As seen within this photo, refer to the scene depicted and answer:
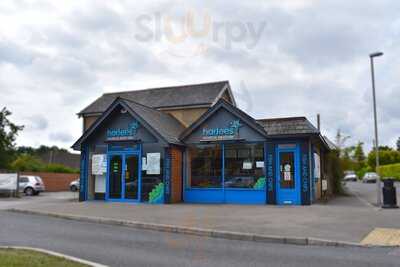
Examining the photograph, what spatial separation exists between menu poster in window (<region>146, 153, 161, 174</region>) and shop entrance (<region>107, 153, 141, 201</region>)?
624mm

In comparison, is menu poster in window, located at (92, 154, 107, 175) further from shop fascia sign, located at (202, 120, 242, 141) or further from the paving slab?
shop fascia sign, located at (202, 120, 242, 141)

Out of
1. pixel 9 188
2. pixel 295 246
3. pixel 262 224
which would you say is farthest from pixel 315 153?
pixel 9 188

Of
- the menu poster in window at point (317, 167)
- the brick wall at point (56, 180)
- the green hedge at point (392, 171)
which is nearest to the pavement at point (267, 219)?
the menu poster in window at point (317, 167)

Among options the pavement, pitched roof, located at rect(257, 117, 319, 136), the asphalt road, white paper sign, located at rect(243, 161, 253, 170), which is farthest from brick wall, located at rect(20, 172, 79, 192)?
the asphalt road

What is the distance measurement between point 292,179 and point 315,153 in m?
2.93

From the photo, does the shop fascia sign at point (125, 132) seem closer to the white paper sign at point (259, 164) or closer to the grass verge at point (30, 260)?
the white paper sign at point (259, 164)

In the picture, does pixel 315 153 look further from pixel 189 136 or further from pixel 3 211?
pixel 3 211

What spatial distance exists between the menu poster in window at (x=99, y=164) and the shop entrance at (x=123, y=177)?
0.91ft

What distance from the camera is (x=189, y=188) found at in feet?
66.7

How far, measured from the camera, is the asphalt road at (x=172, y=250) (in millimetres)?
7910

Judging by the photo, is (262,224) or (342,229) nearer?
(342,229)

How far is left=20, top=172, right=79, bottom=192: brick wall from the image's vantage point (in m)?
36.5

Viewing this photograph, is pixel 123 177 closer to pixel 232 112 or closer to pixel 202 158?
pixel 202 158

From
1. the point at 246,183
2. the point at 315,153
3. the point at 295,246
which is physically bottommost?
the point at 295,246
